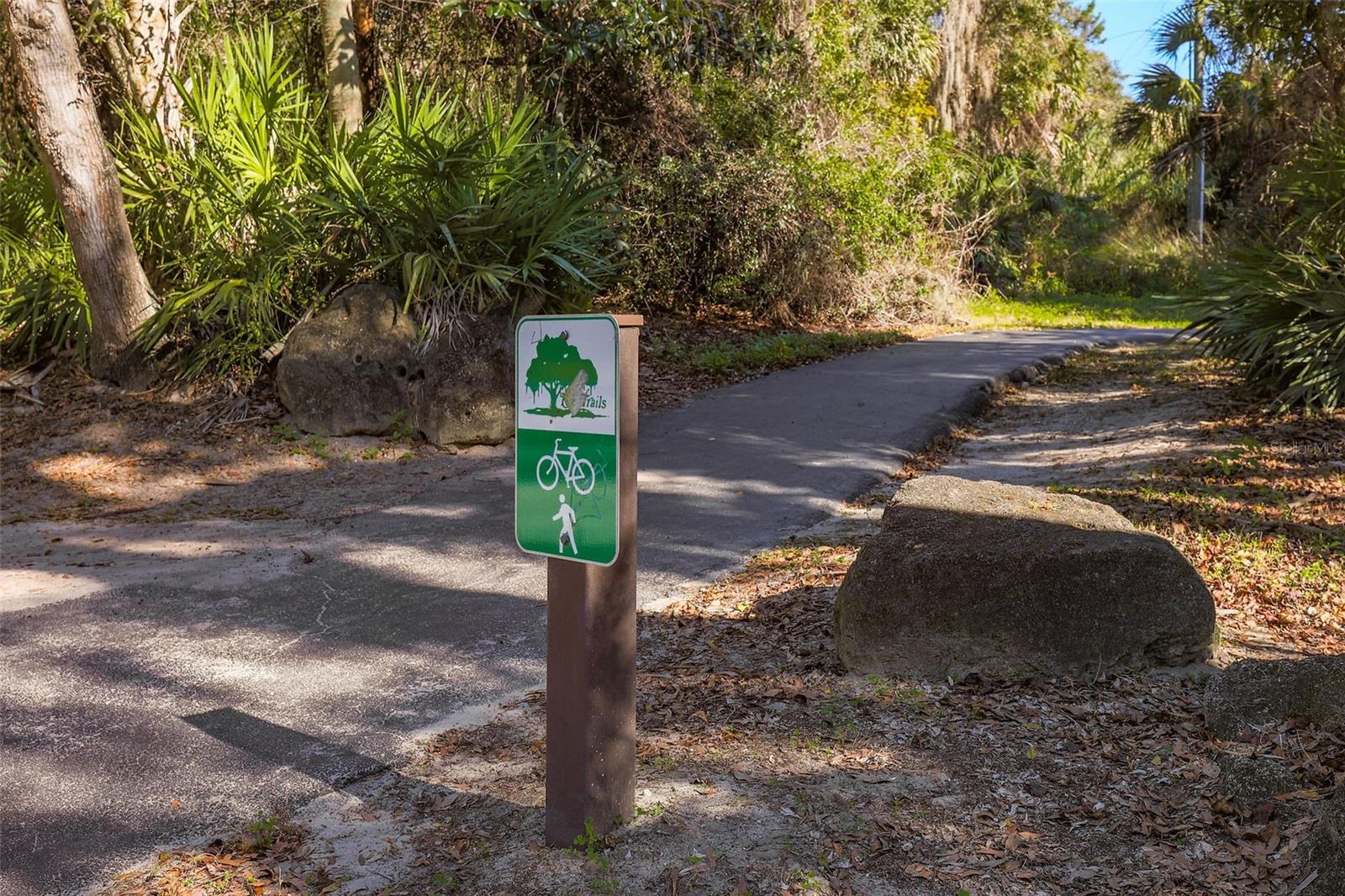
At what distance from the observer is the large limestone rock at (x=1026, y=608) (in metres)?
4.44

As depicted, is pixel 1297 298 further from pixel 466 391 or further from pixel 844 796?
pixel 844 796

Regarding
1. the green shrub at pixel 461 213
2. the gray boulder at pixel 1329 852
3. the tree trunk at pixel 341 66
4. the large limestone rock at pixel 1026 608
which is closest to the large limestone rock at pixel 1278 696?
the large limestone rock at pixel 1026 608

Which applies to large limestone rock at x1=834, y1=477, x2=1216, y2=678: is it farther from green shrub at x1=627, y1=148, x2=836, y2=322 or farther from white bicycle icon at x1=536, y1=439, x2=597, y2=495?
green shrub at x1=627, y1=148, x2=836, y2=322

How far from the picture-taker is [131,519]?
774cm

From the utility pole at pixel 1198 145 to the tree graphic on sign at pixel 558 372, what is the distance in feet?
51.4

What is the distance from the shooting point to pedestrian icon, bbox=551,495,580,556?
3199mm

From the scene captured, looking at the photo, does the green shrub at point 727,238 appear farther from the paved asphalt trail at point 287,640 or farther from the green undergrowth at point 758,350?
the paved asphalt trail at point 287,640

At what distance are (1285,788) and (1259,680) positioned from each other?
0.57 m

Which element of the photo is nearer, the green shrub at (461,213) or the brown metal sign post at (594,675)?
the brown metal sign post at (594,675)

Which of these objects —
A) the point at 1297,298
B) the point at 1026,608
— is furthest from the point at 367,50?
the point at 1026,608

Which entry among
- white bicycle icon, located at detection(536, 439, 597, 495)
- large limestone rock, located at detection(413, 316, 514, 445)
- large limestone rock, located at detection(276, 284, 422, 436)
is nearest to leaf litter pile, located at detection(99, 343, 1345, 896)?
white bicycle icon, located at detection(536, 439, 597, 495)

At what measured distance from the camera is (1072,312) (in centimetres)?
2322

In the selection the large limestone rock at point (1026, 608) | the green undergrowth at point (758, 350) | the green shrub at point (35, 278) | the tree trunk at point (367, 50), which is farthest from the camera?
the green undergrowth at point (758, 350)

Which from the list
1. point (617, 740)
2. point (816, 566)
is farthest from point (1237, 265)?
point (617, 740)
